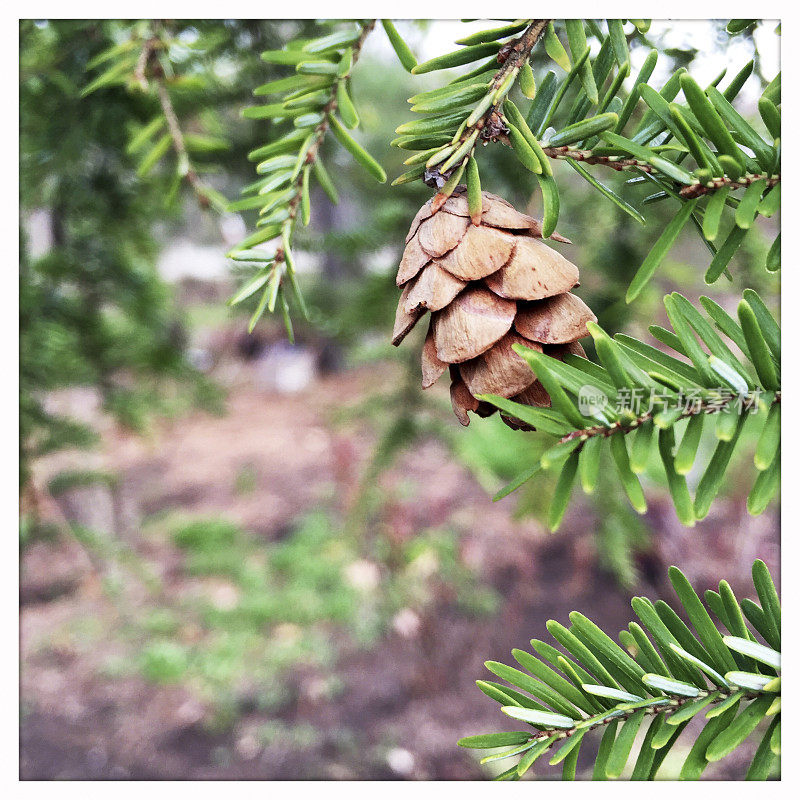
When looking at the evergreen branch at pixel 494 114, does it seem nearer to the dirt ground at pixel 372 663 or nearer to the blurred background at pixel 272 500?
the blurred background at pixel 272 500

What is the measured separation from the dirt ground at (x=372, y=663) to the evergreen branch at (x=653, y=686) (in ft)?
1.46

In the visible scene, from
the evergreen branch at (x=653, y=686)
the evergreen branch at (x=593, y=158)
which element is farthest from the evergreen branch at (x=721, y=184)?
the evergreen branch at (x=653, y=686)

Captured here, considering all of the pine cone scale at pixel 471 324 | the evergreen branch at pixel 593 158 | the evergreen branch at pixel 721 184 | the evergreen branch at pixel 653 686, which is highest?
the evergreen branch at pixel 593 158

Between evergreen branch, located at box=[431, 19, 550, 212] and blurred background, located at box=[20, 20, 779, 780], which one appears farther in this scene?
blurred background, located at box=[20, 20, 779, 780]

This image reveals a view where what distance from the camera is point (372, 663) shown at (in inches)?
40.6

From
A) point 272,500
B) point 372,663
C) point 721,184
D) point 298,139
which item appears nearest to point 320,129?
point 298,139

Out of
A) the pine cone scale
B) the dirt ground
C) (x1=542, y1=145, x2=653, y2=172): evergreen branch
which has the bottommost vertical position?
the dirt ground

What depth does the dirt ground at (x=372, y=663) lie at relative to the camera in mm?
867

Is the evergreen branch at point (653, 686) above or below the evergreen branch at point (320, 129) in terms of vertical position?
below

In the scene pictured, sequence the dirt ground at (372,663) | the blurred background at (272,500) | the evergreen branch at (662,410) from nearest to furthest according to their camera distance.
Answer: the evergreen branch at (662,410) < the blurred background at (272,500) < the dirt ground at (372,663)

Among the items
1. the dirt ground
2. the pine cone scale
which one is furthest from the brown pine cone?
the dirt ground

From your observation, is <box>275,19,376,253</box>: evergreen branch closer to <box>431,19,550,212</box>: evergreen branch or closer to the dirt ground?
<box>431,19,550,212</box>: evergreen branch

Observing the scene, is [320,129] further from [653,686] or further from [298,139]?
[653,686]

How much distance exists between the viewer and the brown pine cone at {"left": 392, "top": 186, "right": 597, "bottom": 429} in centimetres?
18
